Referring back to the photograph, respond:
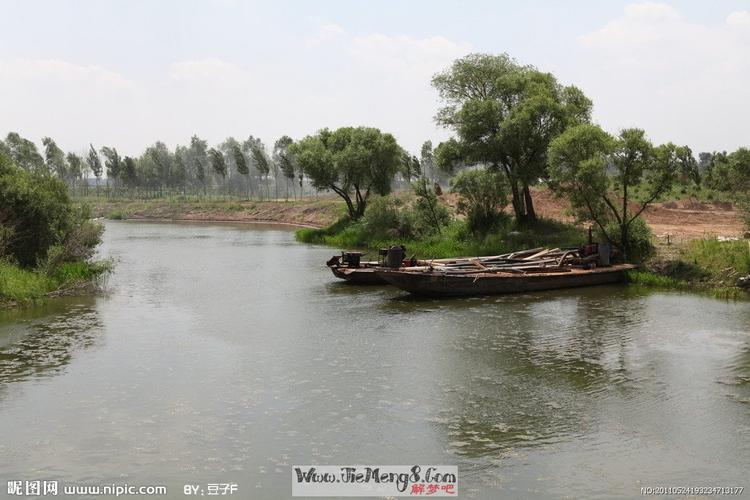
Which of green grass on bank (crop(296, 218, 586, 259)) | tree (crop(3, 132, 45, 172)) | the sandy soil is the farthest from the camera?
tree (crop(3, 132, 45, 172))

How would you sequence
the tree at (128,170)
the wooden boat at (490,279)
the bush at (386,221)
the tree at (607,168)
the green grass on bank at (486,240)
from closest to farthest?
the wooden boat at (490,279)
the tree at (607,168)
the green grass on bank at (486,240)
the bush at (386,221)
the tree at (128,170)

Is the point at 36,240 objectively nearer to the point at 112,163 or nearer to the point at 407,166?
the point at 407,166

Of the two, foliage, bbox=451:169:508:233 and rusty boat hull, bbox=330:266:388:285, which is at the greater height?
foliage, bbox=451:169:508:233

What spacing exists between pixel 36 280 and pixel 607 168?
26.5 metres

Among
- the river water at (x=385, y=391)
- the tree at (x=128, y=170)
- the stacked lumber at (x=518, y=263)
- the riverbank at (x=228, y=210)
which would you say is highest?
the tree at (x=128, y=170)

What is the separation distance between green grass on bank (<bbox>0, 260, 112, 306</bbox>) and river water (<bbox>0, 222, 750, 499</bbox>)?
1.01 m

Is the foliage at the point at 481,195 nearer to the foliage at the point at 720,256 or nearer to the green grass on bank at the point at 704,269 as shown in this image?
the green grass on bank at the point at 704,269

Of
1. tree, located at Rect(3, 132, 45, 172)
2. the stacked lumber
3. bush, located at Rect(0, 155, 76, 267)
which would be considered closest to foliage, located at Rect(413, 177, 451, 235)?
the stacked lumber

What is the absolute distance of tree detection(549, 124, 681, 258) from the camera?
1218 inches

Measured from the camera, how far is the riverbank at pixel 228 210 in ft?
276

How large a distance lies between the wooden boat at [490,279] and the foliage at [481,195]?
482 inches

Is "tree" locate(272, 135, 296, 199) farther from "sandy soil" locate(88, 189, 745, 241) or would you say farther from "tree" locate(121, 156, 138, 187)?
"tree" locate(121, 156, 138, 187)

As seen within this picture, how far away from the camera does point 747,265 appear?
28484mm

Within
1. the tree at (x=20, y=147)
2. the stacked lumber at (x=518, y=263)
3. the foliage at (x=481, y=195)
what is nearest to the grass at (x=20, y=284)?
the stacked lumber at (x=518, y=263)
